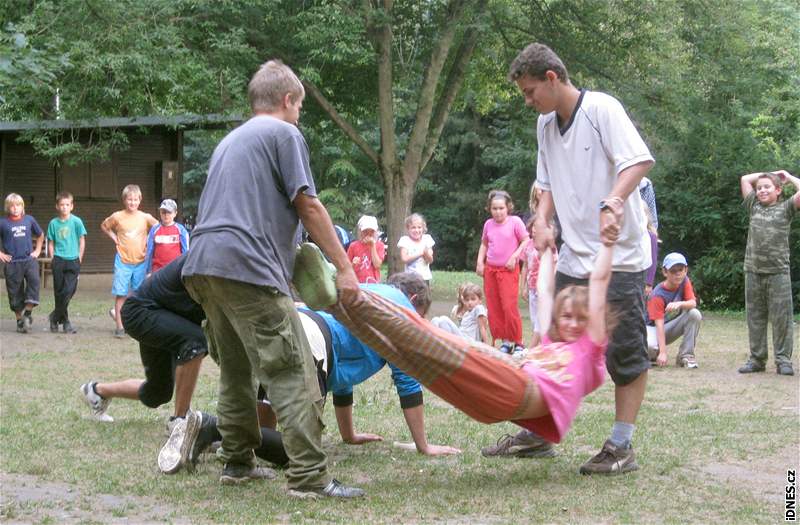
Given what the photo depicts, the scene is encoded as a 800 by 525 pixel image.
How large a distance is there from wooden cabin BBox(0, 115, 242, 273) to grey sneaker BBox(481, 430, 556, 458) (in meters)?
20.0

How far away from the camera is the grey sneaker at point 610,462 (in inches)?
227

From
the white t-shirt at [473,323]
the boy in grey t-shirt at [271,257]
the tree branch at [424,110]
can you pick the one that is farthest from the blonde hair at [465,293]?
the tree branch at [424,110]

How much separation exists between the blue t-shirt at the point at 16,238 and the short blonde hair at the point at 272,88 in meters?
10.6

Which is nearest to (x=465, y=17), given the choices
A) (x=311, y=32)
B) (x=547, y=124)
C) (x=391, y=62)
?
(x=391, y=62)

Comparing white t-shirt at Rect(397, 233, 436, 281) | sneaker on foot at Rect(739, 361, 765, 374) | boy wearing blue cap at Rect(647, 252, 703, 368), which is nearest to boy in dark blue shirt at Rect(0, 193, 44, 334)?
white t-shirt at Rect(397, 233, 436, 281)

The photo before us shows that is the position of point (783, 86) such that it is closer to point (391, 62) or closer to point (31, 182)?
point (391, 62)

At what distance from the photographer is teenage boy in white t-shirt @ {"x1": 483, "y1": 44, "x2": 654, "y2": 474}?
5758 millimetres

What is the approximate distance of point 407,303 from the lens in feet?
19.1

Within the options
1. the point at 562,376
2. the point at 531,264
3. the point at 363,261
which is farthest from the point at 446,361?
the point at 363,261

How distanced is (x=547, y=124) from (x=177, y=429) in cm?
259

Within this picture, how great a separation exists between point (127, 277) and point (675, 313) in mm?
6593

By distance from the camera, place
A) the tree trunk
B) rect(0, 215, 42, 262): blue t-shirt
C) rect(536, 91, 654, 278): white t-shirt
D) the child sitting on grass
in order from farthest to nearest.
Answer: the tree trunk, rect(0, 215, 42, 262): blue t-shirt, the child sitting on grass, rect(536, 91, 654, 278): white t-shirt

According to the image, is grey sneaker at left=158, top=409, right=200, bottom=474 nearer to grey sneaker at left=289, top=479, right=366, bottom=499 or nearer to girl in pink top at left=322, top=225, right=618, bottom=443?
grey sneaker at left=289, top=479, right=366, bottom=499

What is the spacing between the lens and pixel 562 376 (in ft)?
17.5
